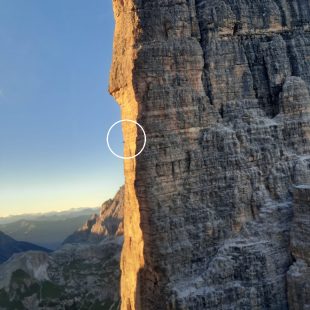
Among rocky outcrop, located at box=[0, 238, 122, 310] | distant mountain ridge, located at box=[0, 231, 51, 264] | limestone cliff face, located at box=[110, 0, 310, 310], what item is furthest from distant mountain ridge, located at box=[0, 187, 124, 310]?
distant mountain ridge, located at box=[0, 231, 51, 264]

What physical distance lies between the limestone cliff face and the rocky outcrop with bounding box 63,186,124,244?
59.4m

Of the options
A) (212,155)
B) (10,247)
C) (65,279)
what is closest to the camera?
(212,155)

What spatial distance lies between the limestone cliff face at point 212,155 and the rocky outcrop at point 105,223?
195 ft

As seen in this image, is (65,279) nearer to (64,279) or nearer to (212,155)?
(64,279)

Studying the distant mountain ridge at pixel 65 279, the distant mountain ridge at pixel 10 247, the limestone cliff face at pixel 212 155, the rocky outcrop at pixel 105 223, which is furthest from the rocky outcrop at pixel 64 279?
the distant mountain ridge at pixel 10 247

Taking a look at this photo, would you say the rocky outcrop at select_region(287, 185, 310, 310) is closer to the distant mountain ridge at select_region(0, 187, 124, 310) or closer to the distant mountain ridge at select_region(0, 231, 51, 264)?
the distant mountain ridge at select_region(0, 187, 124, 310)

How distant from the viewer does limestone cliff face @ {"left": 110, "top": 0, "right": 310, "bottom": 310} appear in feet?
94.8

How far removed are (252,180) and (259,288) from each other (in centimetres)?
778

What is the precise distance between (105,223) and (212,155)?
72.8m

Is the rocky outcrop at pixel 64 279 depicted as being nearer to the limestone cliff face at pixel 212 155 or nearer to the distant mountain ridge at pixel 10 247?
the limestone cliff face at pixel 212 155

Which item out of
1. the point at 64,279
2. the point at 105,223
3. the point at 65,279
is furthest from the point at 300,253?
the point at 105,223

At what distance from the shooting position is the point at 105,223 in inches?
3935

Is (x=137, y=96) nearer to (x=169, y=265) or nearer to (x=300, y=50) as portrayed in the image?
(x=169, y=265)

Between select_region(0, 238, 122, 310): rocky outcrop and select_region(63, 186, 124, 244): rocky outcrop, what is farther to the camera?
select_region(63, 186, 124, 244): rocky outcrop
